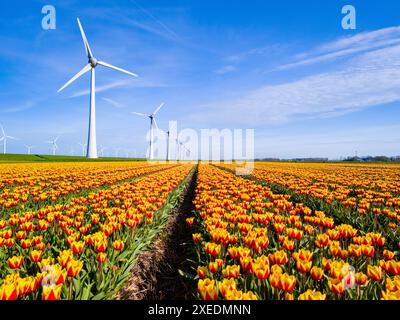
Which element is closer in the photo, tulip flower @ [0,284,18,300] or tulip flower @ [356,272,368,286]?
tulip flower @ [0,284,18,300]

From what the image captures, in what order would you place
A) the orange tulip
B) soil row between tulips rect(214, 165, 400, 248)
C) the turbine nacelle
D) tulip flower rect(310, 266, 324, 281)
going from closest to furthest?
1. tulip flower rect(310, 266, 324, 281)
2. the orange tulip
3. soil row between tulips rect(214, 165, 400, 248)
4. the turbine nacelle

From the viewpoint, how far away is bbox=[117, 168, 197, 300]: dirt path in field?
445cm

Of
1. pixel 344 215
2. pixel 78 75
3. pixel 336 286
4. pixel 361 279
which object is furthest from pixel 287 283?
pixel 78 75

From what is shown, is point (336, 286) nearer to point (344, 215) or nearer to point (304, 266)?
point (304, 266)

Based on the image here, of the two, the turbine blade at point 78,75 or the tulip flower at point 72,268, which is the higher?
the turbine blade at point 78,75

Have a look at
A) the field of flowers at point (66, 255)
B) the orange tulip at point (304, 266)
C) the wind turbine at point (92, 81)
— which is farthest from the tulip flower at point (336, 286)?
the wind turbine at point (92, 81)

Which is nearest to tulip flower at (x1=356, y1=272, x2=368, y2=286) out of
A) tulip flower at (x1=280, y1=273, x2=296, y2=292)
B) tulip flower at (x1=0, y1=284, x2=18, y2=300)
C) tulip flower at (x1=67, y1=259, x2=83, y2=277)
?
tulip flower at (x1=280, y1=273, x2=296, y2=292)

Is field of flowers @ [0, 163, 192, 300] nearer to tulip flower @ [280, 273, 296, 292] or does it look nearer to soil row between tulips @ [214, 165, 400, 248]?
tulip flower @ [280, 273, 296, 292]

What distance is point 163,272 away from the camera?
5.41 m

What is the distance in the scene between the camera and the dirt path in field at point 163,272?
4449mm

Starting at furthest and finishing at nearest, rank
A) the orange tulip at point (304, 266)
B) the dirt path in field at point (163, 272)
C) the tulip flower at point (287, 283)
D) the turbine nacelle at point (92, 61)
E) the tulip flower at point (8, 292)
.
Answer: the turbine nacelle at point (92, 61)
the dirt path in field at point (163, 272)
the orange tulip at point (304, 266)
the tulip flower at point (287, 283)
the tulip flower at point (8, 292)

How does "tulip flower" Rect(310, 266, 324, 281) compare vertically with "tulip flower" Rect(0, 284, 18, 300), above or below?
below

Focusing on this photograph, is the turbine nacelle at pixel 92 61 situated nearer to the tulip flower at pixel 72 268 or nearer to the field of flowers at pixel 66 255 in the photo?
the field of flowers at pixel 66 255
